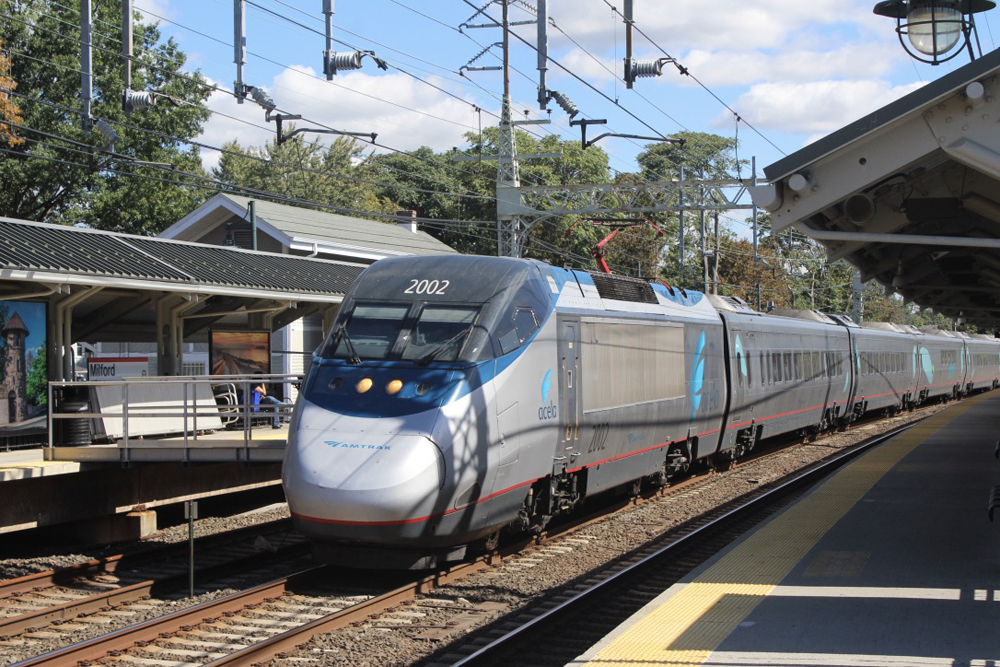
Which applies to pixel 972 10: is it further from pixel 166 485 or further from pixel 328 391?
pixel 166 485

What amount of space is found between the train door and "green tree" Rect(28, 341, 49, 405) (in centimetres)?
764

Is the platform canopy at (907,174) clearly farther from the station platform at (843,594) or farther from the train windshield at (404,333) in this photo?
the train windshield at (404,333)

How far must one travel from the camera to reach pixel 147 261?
16.5m

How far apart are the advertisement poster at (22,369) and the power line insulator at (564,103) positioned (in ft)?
41.2

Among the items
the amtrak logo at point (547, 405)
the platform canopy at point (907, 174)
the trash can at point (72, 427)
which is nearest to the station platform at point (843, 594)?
the amtrak logo at point (547, 405)

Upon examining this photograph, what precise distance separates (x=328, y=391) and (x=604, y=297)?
14.5 ft

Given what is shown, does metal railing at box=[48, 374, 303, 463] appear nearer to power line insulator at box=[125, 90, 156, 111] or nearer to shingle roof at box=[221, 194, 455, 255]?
power line insulator at box=[125, 90, 156, 111]

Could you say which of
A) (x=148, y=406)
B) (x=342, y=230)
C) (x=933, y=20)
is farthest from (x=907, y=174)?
(x=342, y=230)

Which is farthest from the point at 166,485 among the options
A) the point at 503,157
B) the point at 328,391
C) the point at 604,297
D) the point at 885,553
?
the point at 503,157

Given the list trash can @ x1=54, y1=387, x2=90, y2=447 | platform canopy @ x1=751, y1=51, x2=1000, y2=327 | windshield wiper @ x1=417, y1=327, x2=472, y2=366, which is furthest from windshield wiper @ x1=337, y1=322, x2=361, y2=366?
trash can @ x1=54, y1=387, x2=90, y2=447

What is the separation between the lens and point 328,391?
418 inches

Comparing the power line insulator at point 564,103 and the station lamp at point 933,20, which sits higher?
the power line insulator at point 564,103

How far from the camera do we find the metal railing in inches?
551

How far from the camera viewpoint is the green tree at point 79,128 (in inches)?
1483
